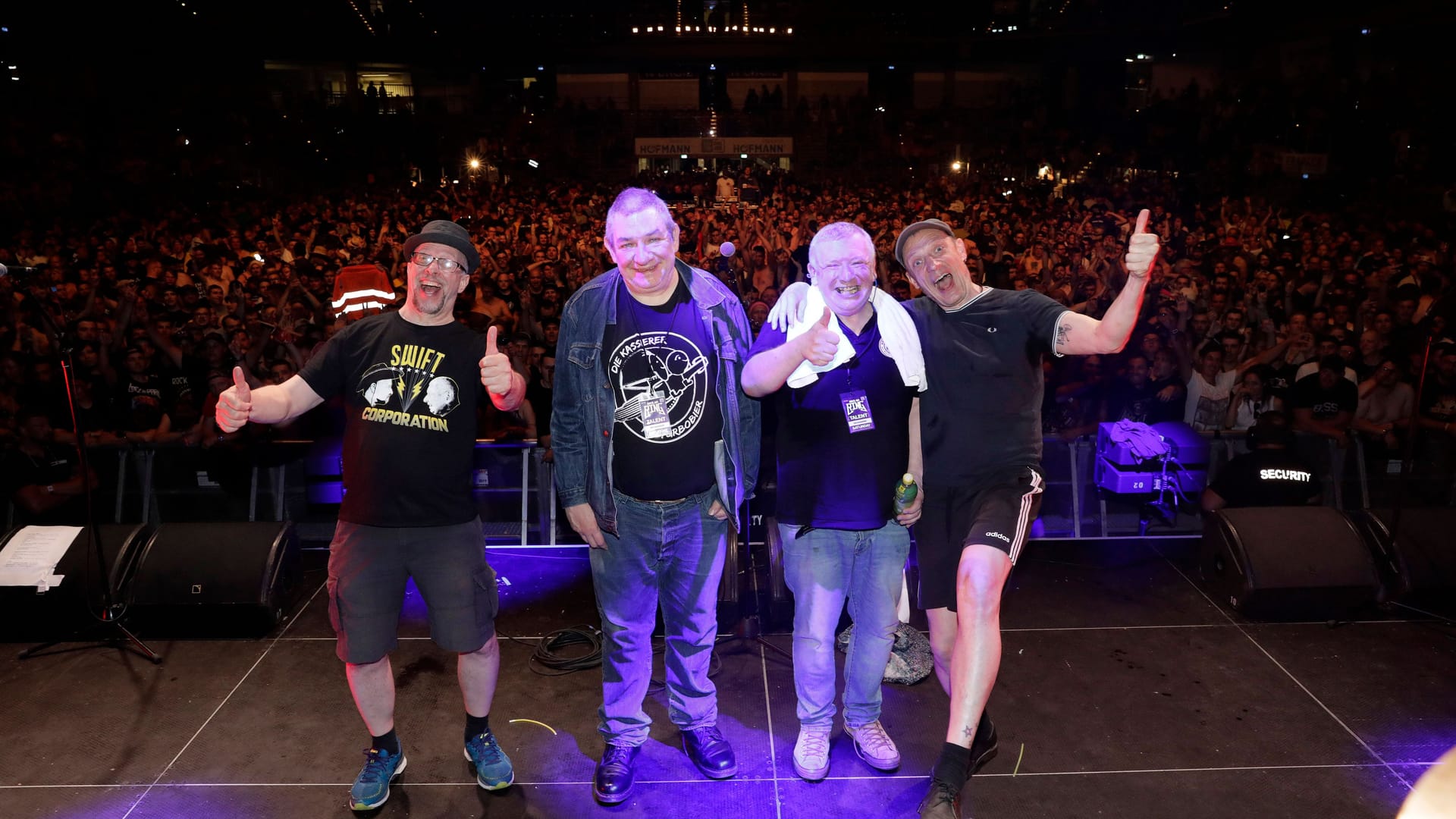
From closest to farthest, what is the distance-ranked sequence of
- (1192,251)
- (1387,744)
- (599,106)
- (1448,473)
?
(1387,744) < (1448,473) < (1192,251) < (599,106)

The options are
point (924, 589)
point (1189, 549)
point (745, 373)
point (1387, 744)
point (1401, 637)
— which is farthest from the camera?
point (1189, 549)

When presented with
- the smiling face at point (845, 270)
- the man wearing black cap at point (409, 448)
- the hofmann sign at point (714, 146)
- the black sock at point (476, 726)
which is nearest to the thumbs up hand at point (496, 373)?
the man wearing black cap at point (409, 448)

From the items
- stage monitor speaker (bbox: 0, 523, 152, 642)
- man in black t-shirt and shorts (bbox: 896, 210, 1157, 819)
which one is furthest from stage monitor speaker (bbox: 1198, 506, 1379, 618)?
stage monitor speaker (bbox: 0, 523, 152, 642)

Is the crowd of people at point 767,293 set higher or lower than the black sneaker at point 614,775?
higher

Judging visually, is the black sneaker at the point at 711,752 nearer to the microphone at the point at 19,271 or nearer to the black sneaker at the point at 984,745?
the black sneaker at the point at 984,745

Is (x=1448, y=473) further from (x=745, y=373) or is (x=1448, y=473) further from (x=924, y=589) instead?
(x=745, y=373)

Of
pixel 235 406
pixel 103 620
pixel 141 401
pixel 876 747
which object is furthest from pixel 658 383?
pixel 141 401

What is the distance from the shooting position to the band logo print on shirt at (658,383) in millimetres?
2949

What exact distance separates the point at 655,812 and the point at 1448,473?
18.9 ft

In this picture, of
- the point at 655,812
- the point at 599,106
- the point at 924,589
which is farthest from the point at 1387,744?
the point at 599,106

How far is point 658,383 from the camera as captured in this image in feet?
9.70

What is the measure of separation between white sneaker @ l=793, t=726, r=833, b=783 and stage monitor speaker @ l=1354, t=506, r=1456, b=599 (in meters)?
3.16

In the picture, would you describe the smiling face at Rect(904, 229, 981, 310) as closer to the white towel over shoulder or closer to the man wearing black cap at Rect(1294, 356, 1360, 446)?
the white towel over shoulder

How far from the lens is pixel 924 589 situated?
3162 millimetres
